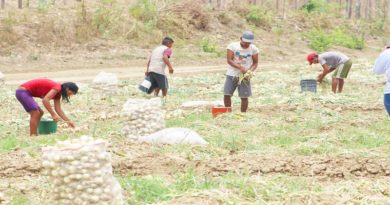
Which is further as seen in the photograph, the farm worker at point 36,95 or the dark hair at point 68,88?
the farm worker at point 36,95

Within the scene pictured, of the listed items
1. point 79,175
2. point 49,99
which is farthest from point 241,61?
point 79,175

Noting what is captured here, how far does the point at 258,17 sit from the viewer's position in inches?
1483

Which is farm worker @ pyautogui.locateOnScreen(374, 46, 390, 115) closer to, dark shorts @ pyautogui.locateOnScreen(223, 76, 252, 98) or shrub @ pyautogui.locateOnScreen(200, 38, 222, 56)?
dark shorts @ pyautogui.locateOnScreen(223, 76, 252, 98)

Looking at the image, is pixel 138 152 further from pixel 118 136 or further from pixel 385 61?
pixel 385 61

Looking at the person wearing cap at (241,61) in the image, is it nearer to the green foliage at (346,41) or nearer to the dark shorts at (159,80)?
the dark shorts at (159,80)

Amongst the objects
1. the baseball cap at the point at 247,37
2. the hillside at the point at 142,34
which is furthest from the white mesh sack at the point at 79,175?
the hillside at the point at 142,34

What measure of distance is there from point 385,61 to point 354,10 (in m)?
40.4

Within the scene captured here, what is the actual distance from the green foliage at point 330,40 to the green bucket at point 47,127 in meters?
26.1

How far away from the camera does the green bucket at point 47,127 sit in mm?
10812

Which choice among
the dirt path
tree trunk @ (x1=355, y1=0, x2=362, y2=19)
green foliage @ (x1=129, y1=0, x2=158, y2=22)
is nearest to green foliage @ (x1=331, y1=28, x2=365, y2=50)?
tree trunk @ (x1=355, y1=0, x2=362, y2=19)

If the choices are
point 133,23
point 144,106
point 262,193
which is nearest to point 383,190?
point 262,193

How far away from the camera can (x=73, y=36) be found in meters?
28.9

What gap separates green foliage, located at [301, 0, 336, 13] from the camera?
142 ft

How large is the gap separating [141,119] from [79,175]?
432 cm
